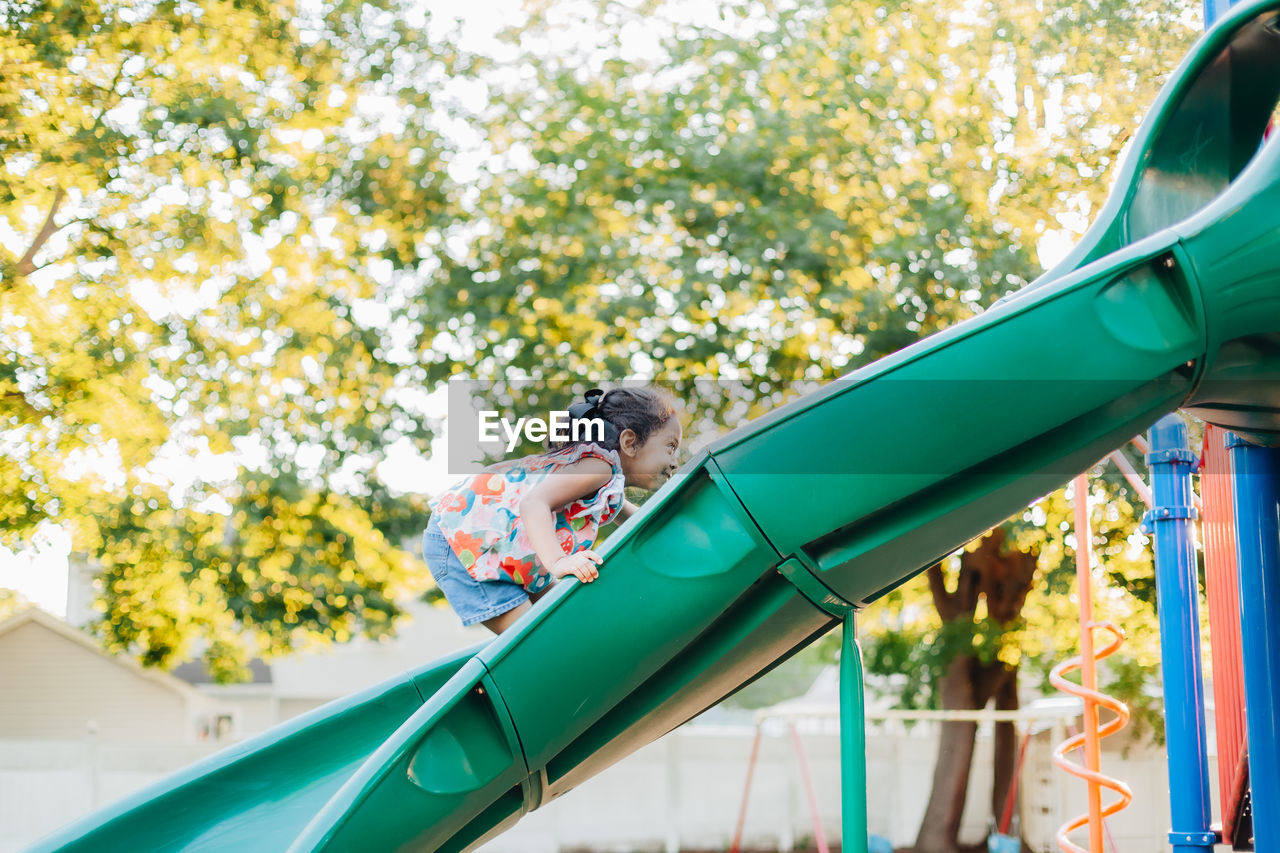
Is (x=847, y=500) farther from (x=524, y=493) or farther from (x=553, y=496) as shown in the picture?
(x=524, y=493)

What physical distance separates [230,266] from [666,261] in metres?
3.73

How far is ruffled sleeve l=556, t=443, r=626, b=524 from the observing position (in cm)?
284

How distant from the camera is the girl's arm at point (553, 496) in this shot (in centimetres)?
258

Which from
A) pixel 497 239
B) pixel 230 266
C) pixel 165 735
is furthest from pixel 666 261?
pixel 165 735

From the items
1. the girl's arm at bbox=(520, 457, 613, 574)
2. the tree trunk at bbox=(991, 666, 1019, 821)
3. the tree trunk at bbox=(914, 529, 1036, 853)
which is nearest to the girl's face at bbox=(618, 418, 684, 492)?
the girl's arm at bbox=(520, 457, 613, 574)

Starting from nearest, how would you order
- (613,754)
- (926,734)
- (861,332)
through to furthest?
(613,754) → (861,332) → (926,734)

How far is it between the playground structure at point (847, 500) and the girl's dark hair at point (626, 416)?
74 cm

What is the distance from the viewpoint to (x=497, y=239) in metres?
8.84

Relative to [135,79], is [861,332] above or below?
below

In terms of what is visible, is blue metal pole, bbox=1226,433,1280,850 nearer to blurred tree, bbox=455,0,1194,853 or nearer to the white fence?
blurred tree, bbox=455,0,1194,853

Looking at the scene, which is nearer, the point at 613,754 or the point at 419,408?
the point at 613,754

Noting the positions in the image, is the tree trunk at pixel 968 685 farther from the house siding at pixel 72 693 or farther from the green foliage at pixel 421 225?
the house siding at pixel 72 693

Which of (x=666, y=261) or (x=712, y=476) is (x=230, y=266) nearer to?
(x=666, y=261)

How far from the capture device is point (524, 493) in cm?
280
